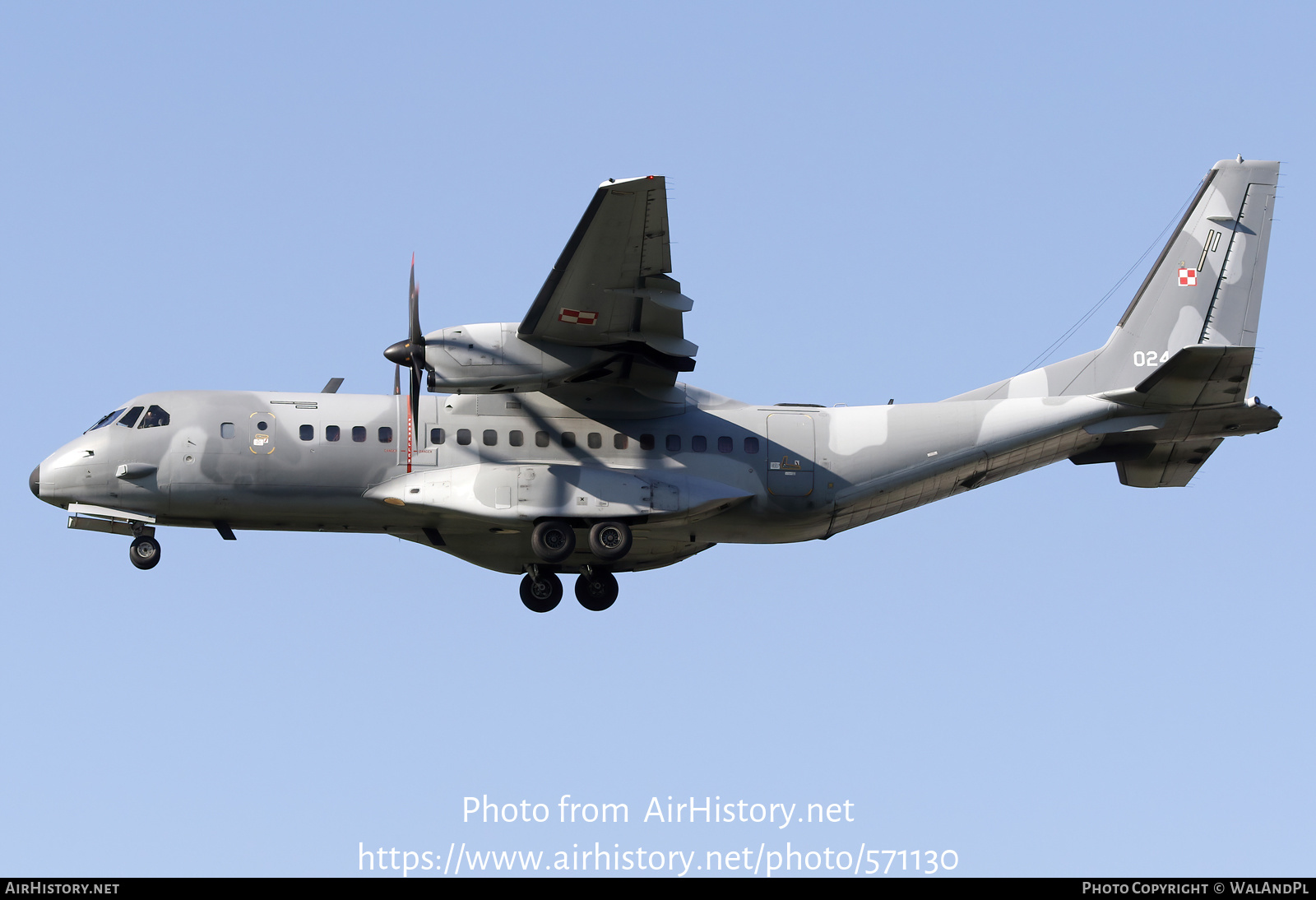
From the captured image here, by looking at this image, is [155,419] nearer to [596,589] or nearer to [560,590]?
[560,590]

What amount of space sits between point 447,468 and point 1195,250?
12431mm

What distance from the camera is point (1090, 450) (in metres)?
25.4

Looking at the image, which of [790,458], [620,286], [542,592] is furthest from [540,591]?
[620,286]

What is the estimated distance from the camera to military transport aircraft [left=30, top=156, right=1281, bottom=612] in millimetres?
23103

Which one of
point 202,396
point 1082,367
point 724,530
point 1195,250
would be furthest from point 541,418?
point 1195,250

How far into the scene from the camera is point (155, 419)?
23.8m

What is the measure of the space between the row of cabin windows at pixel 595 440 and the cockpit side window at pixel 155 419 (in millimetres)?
3905

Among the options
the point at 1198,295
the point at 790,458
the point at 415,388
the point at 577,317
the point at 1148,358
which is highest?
the point at 1198,295

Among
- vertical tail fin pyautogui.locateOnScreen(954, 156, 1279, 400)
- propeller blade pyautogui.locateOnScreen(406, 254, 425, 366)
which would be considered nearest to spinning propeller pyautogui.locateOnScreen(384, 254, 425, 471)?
propeller blade pyautogui.locateOnScreen(406, 254, 425, 366)

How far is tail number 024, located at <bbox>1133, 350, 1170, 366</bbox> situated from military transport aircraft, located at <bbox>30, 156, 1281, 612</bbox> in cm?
5

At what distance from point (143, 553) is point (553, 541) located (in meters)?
6.03
